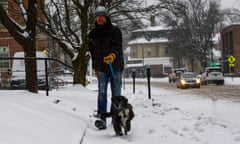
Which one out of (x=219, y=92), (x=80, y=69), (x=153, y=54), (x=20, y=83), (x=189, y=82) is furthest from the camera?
(x=153, y=54)

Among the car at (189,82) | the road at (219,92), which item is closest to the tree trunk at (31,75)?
the road at (219,92)

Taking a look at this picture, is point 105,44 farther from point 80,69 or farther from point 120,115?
point 80,69

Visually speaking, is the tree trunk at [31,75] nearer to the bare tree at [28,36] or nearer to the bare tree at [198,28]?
the bare tree at [28,36]

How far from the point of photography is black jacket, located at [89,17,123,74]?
19.9 feet

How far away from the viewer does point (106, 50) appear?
240 inches

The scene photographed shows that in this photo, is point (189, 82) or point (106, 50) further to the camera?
point (189, 82)

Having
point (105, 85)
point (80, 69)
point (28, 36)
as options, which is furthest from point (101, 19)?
point (80, 69)

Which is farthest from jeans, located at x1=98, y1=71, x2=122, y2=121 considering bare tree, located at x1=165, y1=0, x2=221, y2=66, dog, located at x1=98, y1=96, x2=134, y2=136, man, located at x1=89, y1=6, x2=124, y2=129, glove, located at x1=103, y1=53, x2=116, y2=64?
bare tree, located at x1=165, y1=0, x2=221, y2=66

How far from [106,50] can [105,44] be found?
10 cm

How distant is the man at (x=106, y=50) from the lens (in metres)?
6.04

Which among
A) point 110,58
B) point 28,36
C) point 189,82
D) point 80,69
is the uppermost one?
point 28,36

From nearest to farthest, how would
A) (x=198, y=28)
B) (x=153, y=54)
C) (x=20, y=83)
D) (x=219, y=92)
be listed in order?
1. (x=20, y=83)
2. (x=219, y=92)
3. (x=198, y=28)
4. (x=153, y=54)

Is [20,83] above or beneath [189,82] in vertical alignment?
above

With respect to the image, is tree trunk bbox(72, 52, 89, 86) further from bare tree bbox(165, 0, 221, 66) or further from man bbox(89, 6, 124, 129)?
bare tree bbox(165, 0, 221, 66)
